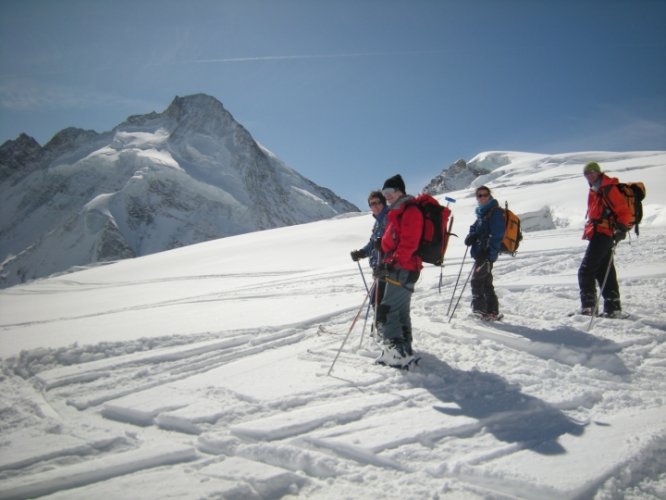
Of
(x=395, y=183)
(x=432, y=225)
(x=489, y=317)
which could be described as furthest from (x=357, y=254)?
(x=489, y=317)

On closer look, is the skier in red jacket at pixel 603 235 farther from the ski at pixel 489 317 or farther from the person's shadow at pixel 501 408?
the person's shadow at pixel 501 408

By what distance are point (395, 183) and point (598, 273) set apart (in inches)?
136

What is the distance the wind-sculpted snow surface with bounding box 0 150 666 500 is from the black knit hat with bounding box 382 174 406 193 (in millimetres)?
1868

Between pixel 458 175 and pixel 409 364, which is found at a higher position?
pixel 458 175

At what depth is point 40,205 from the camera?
12875 centimetres

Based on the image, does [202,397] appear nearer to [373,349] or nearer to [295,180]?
[373,349]

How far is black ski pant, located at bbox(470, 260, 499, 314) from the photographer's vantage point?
534cm

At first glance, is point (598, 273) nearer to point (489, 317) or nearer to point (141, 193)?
point (489, 317)

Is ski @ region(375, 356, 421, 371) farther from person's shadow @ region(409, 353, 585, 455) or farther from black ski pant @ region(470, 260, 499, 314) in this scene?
black ski pant @ region(470, 260, 499, 314)

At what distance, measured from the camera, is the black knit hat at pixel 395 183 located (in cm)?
417

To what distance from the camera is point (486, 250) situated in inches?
211

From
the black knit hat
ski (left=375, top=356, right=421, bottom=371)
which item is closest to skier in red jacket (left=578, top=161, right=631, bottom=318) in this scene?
the black knit hat

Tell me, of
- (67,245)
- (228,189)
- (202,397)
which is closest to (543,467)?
(202,397)

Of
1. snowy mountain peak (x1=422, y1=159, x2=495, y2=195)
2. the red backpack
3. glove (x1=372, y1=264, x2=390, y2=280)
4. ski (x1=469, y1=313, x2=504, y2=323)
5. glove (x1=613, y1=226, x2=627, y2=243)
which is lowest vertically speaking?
ski (x1=469, y1=313, x2=504, y2=323)
